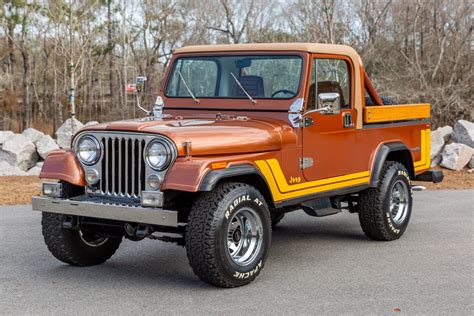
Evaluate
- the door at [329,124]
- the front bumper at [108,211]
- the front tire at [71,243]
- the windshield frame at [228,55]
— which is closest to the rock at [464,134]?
the door at [329,124]

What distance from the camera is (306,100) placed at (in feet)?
23.3

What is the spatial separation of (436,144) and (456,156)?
771mm

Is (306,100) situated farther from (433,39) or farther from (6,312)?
(433,39)

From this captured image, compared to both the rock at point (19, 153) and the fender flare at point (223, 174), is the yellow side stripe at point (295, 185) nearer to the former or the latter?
the fender flare at point (223, 174)

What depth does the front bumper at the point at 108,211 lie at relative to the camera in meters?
5.79

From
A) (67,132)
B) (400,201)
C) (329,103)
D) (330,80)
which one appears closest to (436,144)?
(400,201)

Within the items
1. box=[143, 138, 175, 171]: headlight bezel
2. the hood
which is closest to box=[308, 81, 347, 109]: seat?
the hood

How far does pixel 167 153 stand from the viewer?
A: 19.6 feet

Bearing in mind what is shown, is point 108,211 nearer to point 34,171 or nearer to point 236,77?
point 236,77

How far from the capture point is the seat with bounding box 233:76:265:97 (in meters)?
7.32

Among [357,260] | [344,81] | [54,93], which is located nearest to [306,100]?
[344,81]

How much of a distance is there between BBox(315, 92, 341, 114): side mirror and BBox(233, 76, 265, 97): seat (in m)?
0.59

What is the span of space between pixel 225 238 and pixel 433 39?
18.6 m

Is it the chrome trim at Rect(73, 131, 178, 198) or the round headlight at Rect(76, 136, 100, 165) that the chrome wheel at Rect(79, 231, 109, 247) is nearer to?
the chrome trim at Rect(73, 131, 178, 198)
